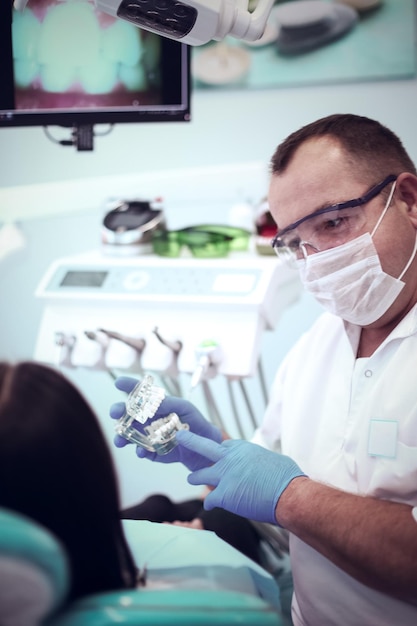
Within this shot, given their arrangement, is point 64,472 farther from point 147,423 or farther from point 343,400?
point 343,400

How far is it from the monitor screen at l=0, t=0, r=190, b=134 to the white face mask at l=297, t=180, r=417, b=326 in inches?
19.9

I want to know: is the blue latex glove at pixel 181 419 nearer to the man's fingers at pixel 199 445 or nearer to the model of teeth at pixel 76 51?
the man's fingers at pixel 199 445

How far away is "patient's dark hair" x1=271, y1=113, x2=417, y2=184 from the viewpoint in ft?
3.59

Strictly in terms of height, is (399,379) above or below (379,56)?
below

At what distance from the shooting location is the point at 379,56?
1.67m

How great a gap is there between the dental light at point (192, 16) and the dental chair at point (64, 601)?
2.16ft

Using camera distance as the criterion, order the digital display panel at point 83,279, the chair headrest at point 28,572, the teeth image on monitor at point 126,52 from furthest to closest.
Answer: the digital display panel at point 83,279 < the teeth image on monitor at point 126,52 < the chair headrest at point 28,572

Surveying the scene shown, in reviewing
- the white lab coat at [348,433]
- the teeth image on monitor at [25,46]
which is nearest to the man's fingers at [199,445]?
the white lab coat at [348,433]

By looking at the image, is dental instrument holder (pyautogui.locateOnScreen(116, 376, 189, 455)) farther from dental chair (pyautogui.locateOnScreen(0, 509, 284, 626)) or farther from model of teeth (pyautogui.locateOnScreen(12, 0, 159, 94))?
model of teeth (pyautogui.locateOnScreen(12, 0, 159, 94))

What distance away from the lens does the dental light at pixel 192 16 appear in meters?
0.91

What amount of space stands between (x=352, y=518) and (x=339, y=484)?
0.60 feet

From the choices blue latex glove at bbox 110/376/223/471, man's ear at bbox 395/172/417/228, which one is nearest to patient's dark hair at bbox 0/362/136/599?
blue latex glove at bbox 110/376/223/471

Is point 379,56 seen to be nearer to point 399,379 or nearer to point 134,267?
point 134,267

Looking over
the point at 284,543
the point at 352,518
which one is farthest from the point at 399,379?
the point at 284,543
